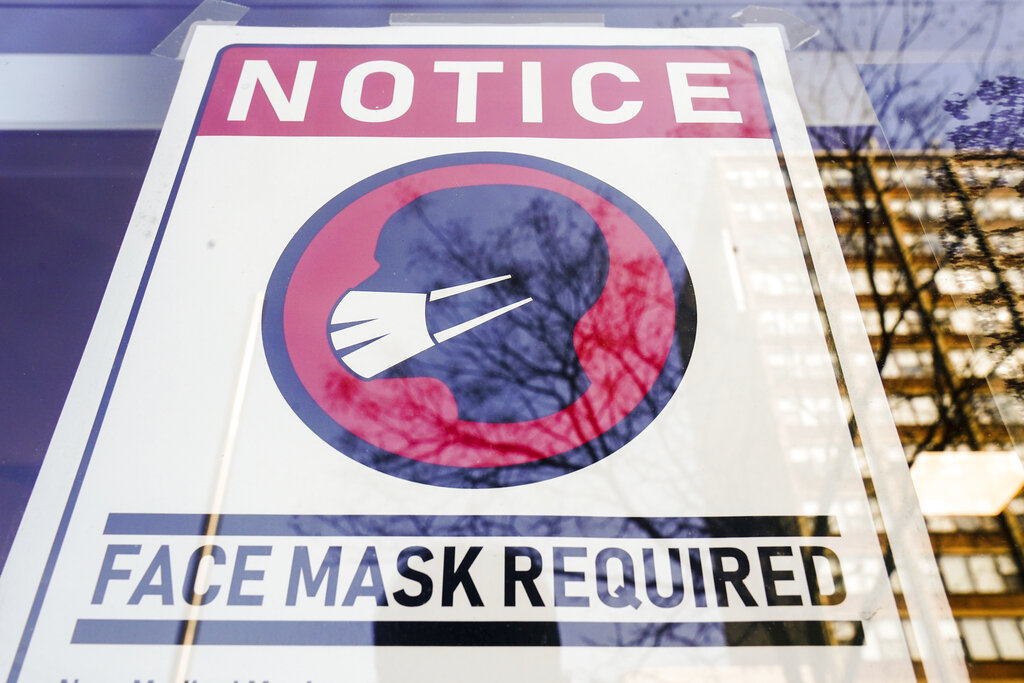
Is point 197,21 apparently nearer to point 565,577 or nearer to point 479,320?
point 479,320

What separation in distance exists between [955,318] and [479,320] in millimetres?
698

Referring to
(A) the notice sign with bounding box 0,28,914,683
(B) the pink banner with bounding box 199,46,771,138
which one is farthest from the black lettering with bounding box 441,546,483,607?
(B) the pink banner with bounding box 199,46,771,138

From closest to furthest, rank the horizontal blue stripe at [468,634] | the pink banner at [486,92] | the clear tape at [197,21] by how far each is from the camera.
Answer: the horizontal blue stripe at [468,634] → the pink banner at [486,92] → the clear tape at [197,21]

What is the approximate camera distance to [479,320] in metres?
1.01

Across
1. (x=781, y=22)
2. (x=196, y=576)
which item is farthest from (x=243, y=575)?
(x=781, y=22)

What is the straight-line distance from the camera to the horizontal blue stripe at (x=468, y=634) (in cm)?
80

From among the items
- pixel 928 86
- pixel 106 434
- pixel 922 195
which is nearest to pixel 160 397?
pixel 106 434

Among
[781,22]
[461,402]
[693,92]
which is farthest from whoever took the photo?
[781,22]

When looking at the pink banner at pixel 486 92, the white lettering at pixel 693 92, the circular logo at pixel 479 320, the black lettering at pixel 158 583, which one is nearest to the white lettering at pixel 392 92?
the pink banner at pixel 486 92

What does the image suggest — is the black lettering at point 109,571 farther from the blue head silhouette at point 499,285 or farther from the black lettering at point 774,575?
the black lettering at point 774,575

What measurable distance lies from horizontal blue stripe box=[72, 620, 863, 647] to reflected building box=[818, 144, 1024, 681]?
7.1 inches

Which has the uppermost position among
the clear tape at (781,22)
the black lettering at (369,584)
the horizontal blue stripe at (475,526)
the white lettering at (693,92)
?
the clear tape at (781,22)

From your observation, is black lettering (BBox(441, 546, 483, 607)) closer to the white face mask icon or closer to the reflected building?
the white face mask icon

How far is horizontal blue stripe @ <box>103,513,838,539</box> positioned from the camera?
0.86 meters
